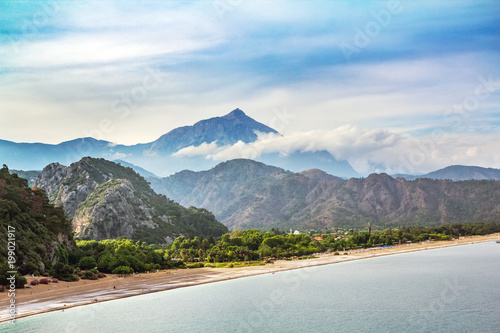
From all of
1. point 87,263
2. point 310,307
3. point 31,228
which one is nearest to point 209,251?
point 87,263

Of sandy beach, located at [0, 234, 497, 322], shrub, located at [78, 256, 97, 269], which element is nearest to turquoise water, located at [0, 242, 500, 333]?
sandy beach, located at [0, 234, 497, 322]

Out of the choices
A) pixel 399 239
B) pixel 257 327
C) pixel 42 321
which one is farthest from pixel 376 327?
pixel 399 239

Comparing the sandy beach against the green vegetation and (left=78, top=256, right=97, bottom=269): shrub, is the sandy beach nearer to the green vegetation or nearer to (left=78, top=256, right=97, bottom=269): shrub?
the green vegetation

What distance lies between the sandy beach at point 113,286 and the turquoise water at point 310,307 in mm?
2606

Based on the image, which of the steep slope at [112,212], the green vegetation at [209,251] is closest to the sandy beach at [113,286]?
the green vegetation at [209,251]

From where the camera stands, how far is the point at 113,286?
245ft

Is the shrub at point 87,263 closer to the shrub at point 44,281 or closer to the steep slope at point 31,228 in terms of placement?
the steep slope at point 31,228

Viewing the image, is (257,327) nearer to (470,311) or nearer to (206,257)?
(470,311)

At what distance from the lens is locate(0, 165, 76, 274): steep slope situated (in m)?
71.0

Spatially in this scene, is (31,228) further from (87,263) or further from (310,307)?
(310,307)

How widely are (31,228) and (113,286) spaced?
63.7 feet

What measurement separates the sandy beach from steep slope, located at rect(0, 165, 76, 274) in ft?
16.3

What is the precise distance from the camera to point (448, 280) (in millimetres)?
81812

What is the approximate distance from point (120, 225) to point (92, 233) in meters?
12.6
